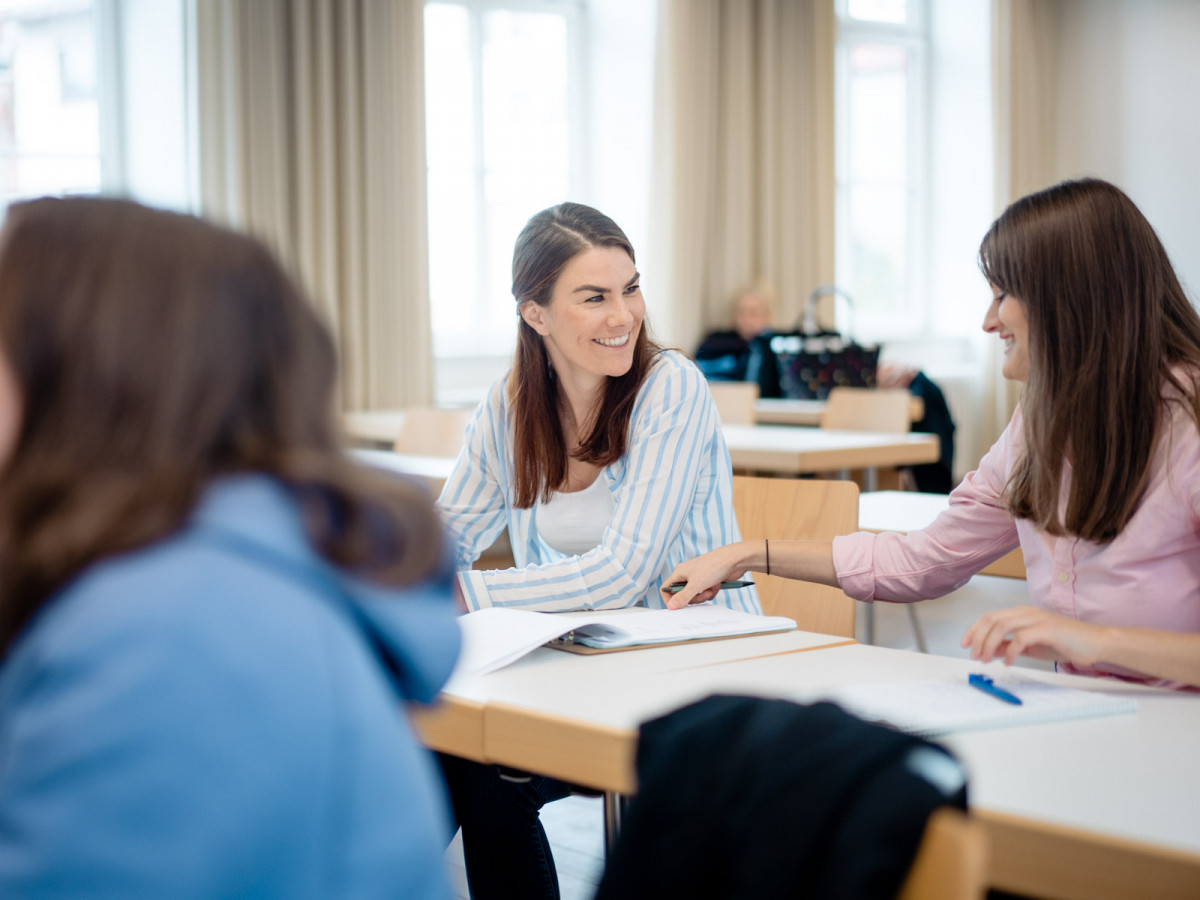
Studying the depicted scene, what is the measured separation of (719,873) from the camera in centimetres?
69

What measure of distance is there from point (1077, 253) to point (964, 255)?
7.26m

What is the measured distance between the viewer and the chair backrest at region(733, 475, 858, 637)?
6.23 feet

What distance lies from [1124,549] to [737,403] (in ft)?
11.1

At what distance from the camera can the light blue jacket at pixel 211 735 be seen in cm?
57

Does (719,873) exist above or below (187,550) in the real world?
below

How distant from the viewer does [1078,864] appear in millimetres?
889

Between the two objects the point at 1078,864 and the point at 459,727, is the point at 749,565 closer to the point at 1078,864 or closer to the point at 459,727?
the point at 459,727

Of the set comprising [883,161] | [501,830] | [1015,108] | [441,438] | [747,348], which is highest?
[1015,108]

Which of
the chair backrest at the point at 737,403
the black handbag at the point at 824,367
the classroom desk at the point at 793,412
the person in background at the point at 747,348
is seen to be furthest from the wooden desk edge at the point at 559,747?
the person in background at the point at 747,348

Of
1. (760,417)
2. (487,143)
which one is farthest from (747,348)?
(487,143)

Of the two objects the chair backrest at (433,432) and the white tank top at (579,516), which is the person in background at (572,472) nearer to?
the white tank top at (579,516)

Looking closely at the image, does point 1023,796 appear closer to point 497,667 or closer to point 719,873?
point 719,873

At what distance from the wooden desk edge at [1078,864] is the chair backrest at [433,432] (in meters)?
2.96

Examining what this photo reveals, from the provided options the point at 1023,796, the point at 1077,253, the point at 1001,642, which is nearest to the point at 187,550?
the point at 1023,796
